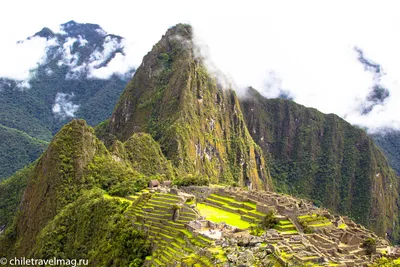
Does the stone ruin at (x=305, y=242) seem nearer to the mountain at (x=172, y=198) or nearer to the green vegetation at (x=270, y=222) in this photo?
the mountain at (x=172, y=198)

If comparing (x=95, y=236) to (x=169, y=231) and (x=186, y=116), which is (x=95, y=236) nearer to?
(x=169, y=231)

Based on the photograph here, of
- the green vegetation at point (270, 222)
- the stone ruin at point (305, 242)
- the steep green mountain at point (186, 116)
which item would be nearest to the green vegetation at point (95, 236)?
the stone ruin at point (305, 242)

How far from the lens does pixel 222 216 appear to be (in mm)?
47312

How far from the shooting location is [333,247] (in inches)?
1436

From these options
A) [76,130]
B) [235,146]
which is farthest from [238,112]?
[76,130]

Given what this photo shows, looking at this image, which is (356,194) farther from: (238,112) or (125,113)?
(125,113)

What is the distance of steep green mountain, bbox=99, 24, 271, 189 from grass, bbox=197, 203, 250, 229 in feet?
195

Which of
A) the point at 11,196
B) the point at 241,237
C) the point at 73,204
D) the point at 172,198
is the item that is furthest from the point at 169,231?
the point at 11,196

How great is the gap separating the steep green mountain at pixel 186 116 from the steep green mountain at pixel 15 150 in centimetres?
4364

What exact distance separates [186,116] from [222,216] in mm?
77547

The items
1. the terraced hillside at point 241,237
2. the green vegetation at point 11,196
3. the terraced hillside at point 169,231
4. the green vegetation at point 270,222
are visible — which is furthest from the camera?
the green vegetation at point 11,196

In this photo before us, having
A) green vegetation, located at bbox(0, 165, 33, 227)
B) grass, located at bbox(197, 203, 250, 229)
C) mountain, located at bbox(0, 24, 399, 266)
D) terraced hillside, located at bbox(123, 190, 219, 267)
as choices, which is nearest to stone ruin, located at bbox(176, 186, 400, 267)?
mountain, located at bbox(0, 24, 399, 266)

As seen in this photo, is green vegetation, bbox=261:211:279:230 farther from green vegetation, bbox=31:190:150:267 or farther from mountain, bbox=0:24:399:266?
green vegetation, bbox=31:190:150:267

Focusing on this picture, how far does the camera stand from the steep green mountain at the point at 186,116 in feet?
399
